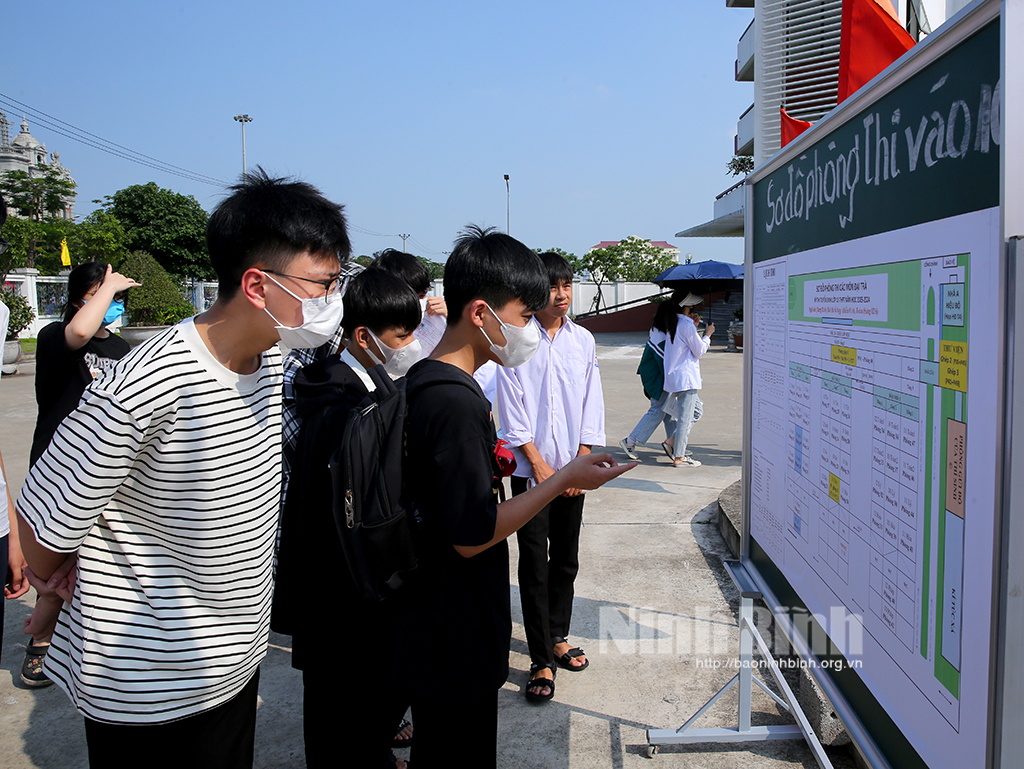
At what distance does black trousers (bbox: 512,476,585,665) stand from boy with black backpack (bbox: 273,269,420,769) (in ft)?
2.80

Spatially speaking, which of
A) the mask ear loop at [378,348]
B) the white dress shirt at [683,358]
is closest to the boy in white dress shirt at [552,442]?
the mask ear loop at [378,348]

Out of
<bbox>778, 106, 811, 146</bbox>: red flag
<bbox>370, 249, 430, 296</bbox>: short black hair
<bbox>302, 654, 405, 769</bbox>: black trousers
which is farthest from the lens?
<bbox>370, 249, 430, 296</bbox>: short black hair

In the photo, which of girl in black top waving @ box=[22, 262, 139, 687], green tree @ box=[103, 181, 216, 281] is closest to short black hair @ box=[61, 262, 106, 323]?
girl in black top waving @ box=[22, 262, 139, 687]

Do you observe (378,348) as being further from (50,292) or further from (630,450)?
(50,292)

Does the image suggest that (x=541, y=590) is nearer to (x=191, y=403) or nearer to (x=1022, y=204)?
(x=191, y=403)

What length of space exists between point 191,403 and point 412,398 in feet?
1.54

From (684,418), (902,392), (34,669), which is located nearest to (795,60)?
(684,418)

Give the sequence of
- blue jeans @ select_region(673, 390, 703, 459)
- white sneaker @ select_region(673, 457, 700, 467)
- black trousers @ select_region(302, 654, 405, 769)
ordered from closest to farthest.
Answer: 1. black trousers @ select_region(302, 654, 405, 769)
2. blue jeans @ select_region(673, 390, 703, 459)
3. white sneaker @ select_region(673, 457, 700, 467)

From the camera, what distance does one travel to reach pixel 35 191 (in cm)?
3825

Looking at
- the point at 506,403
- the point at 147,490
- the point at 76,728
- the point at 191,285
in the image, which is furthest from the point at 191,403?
the point at 191,285

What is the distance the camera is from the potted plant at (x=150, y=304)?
69.6ft

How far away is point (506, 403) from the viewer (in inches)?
122

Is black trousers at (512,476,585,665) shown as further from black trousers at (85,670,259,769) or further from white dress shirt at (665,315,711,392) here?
white dress shirt at (665,315,711,392)

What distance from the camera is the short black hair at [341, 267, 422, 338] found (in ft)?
8.07
